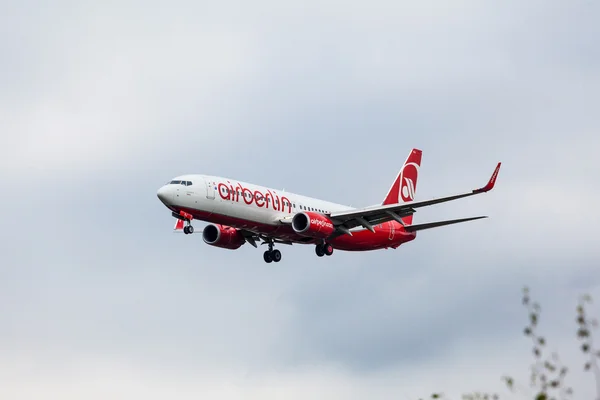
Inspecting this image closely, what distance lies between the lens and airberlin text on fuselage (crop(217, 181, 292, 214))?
61.6 metres

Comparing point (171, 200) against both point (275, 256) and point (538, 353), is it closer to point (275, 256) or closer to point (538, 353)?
point (275, 256)

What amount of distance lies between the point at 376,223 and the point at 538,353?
54209 mm

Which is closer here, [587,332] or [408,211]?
[587,332]

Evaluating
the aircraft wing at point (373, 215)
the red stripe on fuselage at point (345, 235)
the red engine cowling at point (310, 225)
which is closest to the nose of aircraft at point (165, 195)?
the red stripe on fuselage at point (345, 235)

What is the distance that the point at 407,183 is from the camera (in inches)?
3204

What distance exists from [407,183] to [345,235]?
1370 centimetres

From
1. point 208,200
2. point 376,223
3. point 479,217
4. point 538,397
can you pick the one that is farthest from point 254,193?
point 538,397

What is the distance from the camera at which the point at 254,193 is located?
6350 centimetres

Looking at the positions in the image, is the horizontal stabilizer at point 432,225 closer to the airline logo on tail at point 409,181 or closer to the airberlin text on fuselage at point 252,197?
the airline logo on tail at point 409,181

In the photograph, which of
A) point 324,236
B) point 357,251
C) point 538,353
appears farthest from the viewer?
point 357,251

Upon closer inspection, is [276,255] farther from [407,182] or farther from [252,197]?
[407,182]

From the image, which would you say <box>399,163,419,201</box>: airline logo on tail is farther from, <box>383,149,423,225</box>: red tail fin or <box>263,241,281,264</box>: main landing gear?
<box>263,241,281,264</box>: main landing gear

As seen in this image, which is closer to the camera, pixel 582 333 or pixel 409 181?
pixel 582 333

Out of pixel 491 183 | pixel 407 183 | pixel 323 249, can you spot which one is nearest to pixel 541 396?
pixel 491 183
